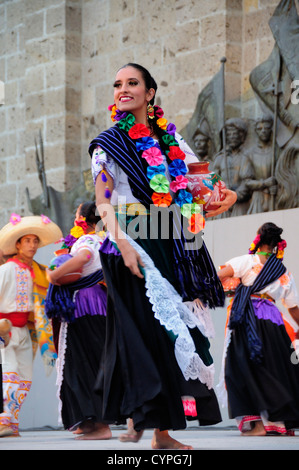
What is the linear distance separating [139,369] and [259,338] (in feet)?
11.5

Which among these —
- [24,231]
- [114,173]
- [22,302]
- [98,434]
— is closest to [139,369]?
[114,173]

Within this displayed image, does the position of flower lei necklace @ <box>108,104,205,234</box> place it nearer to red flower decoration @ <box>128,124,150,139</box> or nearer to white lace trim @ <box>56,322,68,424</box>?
red flower decoration @ <box>128,124,150,139</box>

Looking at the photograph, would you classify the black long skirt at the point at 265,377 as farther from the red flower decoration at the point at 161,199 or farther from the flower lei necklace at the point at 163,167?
the red flower decoration at the point at 161,199

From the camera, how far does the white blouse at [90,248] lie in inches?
267

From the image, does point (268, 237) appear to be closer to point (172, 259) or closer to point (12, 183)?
point (172, 259)

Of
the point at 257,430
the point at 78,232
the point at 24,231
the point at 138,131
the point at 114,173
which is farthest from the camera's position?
the point at 24,231

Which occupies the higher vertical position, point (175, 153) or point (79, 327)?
point (175, 153)

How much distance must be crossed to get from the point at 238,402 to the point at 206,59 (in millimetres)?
5561

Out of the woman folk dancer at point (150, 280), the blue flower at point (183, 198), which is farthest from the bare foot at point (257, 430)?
the blue flower at point (183, 198)

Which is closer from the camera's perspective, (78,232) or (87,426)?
(87,426)

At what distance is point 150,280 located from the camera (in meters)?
4.54

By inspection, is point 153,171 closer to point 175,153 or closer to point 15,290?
point 175,153

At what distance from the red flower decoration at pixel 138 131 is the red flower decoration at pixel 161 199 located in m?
0.29

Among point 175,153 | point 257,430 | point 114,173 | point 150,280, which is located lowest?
point 257,430
